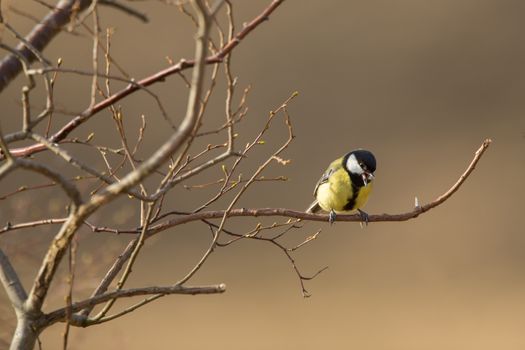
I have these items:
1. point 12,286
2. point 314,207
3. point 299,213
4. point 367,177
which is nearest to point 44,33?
point 12,286

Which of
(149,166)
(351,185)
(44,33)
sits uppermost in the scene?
(44,33)

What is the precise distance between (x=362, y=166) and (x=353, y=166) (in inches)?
2.3

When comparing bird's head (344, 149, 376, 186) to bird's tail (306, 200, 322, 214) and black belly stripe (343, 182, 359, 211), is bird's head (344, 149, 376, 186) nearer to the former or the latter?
black belly stripe (343, 182, 359, 211)

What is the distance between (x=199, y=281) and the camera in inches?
220

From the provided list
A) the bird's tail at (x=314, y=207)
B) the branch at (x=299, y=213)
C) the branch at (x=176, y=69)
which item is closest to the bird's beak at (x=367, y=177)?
the bird's tail at (x=314, y=207)

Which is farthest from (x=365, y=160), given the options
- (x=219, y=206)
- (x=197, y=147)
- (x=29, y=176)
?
(x=29, y=176)

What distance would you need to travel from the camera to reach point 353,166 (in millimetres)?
3047

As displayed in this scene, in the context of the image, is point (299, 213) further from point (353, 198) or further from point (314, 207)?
point (314, 207)

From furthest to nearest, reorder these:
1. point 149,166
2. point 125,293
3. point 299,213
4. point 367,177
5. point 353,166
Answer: point 353,166 < point 367,177 < point 299,213 < point 125,293 < point 149,166

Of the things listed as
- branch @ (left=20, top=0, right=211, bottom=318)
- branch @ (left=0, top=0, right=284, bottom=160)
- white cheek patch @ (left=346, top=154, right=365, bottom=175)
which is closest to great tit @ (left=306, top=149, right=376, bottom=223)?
white cheek patch @ (left=346, top=154, right=365, bottom=175)

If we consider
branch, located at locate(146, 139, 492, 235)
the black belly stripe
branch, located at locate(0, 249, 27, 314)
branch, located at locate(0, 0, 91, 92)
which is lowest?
Answer: branch, located at locate(0, 249, 27, 314)

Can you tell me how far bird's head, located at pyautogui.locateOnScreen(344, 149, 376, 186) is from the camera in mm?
2956

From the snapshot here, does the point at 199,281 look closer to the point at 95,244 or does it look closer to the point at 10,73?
the point at 95,244

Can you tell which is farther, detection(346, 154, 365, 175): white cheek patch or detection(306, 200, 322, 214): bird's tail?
detection(306, 200, 322, 214): bird's tail
